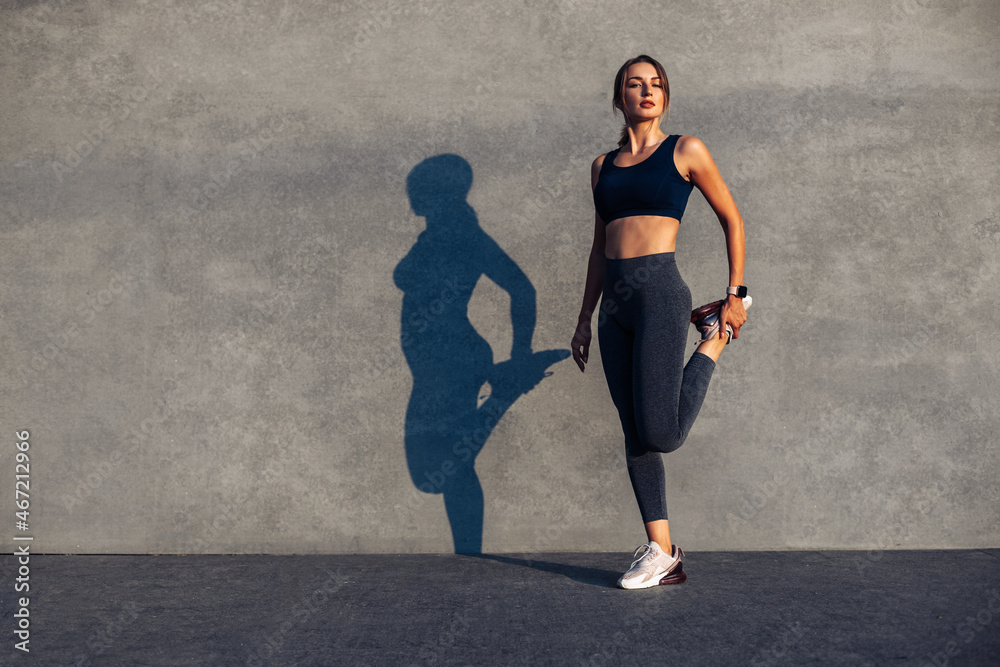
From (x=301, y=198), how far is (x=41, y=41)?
1.30 meters

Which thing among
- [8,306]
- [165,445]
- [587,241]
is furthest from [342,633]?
[8,306]

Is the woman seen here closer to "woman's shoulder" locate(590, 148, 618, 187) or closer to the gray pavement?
"woman's shoulder" locate(590, 148, 618, 187)

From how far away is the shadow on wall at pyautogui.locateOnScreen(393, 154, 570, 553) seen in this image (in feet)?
9.54

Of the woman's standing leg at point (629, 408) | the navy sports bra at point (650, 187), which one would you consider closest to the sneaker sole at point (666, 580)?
the woman's standing leg at point (629, 408)

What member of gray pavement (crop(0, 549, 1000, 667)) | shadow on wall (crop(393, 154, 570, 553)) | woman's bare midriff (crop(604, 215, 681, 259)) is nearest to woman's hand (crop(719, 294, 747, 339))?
woman's bare midriff (crop(604, 215, 681, 259))

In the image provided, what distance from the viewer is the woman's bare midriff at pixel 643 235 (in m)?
2.29

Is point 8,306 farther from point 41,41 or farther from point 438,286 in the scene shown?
point 438,286

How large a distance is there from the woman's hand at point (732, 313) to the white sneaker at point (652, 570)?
78 cm

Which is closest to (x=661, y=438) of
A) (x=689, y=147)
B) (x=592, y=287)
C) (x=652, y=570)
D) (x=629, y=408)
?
(x=629, y=408)

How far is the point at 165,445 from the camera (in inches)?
115

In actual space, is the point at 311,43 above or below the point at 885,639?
above

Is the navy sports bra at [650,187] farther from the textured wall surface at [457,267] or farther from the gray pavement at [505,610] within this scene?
the gray pavement at [505,610]

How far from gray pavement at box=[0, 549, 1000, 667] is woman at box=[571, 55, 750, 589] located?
0.32m

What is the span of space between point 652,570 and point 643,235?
3.63 ft
